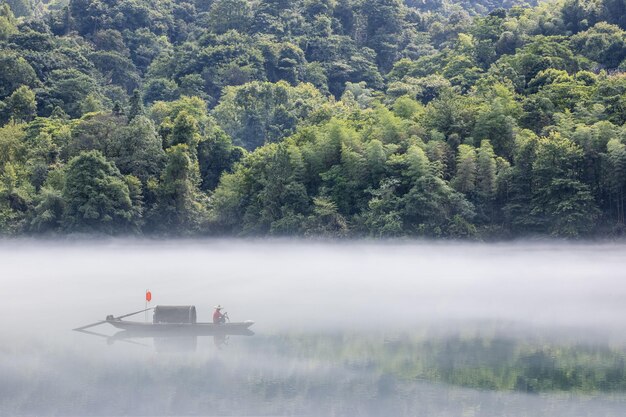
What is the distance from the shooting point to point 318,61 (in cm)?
7056

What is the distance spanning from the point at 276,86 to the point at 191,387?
38492mm

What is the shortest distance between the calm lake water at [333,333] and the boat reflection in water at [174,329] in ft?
0.43

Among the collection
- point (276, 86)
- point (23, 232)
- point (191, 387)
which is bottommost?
point (191, 387)

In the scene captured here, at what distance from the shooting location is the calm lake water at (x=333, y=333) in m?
19.7

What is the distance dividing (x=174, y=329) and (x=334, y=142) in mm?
21602

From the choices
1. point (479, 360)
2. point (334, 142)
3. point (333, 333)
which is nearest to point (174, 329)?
point (333, 333)

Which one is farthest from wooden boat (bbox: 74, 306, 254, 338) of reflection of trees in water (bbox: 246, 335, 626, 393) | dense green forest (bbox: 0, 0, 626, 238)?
dense green forest (bbox: 0, 0, 626, 238)

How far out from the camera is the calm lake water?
19.7 m

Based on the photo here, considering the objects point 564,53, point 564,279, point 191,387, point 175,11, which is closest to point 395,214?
point 564,279

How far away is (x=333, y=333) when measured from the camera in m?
26.0

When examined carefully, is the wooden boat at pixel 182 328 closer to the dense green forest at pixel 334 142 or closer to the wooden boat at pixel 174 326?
the wooden boat at pixel 174 326

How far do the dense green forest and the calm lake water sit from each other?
1.78 metres

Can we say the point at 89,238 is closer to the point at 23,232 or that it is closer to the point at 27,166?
the point at 23,232

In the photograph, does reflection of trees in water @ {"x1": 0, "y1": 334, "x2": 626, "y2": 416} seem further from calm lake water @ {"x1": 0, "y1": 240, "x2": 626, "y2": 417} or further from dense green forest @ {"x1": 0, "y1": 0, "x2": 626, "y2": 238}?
dense green forest @ {"x1": 0, "y1": 0, "x2": 626, "y2": 238}
